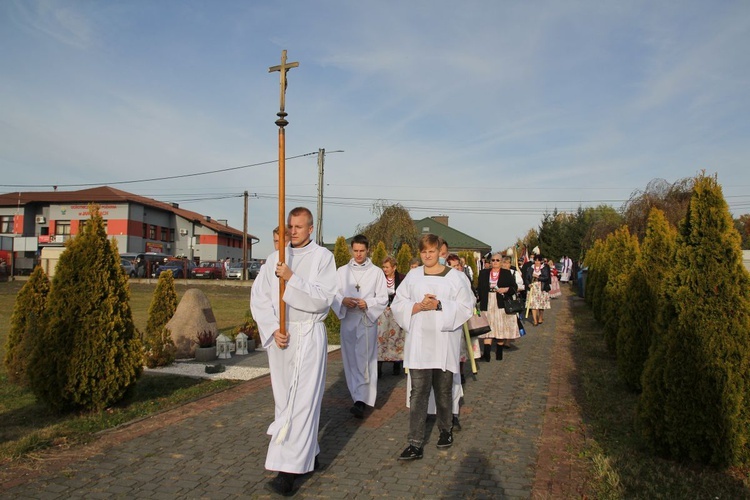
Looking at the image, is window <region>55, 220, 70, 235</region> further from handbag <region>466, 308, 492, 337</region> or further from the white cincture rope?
the white cincture rope

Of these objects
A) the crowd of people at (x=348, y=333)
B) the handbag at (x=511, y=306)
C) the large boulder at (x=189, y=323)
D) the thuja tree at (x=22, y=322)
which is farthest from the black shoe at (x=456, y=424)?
the large boulder at (x=189, y=323)

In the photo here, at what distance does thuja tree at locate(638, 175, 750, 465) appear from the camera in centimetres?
473

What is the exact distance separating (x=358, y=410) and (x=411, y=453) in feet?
4.95

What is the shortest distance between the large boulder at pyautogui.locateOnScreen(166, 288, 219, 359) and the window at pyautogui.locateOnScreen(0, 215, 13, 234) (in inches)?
2077

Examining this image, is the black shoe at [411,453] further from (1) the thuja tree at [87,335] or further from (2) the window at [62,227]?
(2) the window at [62,227]

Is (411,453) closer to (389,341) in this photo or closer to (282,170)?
(282,170)

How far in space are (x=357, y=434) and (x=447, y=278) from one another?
71.2 inches

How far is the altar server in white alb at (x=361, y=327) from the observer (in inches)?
269

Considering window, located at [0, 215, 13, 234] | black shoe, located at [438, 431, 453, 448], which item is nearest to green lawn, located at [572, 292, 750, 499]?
black shoe, located at [438, 431, 453, 448]

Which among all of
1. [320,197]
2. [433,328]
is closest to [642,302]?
[433,328]

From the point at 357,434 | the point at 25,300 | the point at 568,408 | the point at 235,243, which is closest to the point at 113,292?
the point at 25,300

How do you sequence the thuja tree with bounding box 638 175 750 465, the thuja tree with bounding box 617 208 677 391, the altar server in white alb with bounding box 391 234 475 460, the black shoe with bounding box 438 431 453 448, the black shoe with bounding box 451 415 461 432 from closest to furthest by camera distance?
the thuja tree with bounding box 638 175 750 465 → the altar server in white alb with bounding box 391 234 475 460 → the black shoe with bounding box 438 431 453 448 → the black shoe with bounding box 451 415 461 432 → the thuja tree with bounding box 617 208 677 391

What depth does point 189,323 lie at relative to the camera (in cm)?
1090

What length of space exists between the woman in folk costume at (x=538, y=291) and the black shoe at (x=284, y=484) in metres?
13.3
